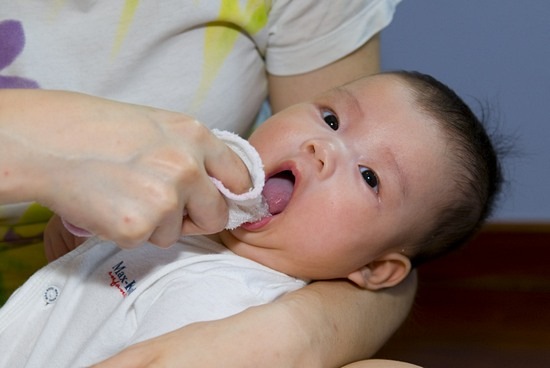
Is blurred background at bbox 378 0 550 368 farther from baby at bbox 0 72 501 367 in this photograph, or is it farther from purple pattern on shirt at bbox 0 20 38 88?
purple pattern on shirt at bbox 0 20 38 88

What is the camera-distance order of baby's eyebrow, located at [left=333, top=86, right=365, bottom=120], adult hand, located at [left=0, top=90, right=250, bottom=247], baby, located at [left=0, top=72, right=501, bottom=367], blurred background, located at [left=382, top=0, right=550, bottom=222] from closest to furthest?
adult hand, located at [left=0, top=90, right=250, bottom=247], baby, located at [left=0, top=72, right=501, bottom=367], baby's eyebrow, located at [left=333, top=86, right=365, bottom=120], blurred background, located at [left=382, top=0, right=550, bottom=222]

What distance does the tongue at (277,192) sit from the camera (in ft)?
3.60

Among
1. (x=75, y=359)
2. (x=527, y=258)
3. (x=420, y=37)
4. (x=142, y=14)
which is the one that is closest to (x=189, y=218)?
(x=75, y=359)

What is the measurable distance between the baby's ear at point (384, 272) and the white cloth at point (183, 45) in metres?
0.33

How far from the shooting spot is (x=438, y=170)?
113 centimetres

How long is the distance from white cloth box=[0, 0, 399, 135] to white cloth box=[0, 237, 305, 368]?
25cm

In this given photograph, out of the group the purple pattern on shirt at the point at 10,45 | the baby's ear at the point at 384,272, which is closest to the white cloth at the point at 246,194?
the baby's ear at the point at 384,272

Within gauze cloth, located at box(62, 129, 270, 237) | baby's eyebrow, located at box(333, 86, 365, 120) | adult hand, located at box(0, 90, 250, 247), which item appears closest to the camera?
adult hand, located at box(0, 90, 250, 247)

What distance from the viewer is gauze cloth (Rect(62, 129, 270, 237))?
92 cm

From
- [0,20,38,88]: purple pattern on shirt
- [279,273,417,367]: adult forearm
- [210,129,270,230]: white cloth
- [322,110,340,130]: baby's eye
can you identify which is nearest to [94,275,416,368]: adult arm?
[279,273,417,367]: adult forearm

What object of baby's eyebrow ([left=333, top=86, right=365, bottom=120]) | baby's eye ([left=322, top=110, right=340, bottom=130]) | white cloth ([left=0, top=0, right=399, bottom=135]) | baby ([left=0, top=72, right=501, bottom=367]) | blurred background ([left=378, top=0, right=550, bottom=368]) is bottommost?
blurred background ([left=378, top=0, right=550, bottom=368])

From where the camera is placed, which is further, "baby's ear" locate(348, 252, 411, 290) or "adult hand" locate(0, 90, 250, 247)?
"baby's ear" locate(348, 252, 411, 290)

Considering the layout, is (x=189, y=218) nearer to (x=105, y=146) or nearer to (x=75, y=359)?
(x=105, y=146)

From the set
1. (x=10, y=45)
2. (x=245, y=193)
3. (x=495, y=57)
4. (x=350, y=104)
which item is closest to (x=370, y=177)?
(x=350, y=104)
